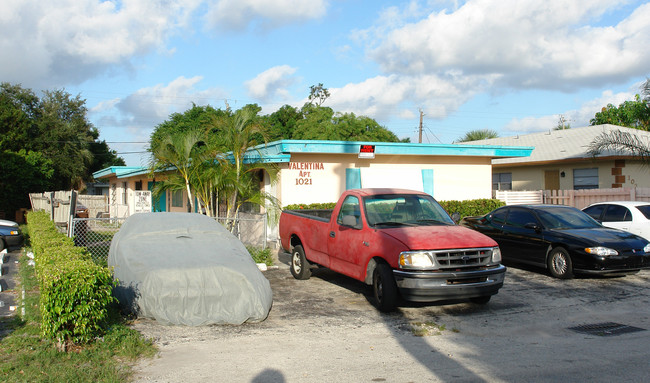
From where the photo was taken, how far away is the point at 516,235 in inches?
468

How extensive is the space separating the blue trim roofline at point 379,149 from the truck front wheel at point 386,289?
7.21 metres

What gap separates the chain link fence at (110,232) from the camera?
44.2 feet

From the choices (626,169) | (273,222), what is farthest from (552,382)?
(626,169)

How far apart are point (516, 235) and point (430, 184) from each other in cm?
637

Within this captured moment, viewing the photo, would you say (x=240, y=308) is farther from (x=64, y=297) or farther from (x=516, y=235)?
(x=516, y=235)

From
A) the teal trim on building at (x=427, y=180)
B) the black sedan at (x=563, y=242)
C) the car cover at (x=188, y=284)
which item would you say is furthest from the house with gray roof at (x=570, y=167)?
the car cover at (x=188, y=284)

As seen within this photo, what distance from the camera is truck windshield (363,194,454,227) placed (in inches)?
350

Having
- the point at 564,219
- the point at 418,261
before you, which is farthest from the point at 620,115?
the point at 418,261

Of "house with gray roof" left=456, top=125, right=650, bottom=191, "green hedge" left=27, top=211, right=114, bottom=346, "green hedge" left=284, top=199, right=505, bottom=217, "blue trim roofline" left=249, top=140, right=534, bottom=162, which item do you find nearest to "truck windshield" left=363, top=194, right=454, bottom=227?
"green hedge" left=27, top=211, right=114, bottom=346

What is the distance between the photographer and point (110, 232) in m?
18.0

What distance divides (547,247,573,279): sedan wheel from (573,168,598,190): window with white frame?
13899 mm

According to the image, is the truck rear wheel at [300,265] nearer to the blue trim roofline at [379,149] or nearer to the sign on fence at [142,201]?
the blue trim roofline at [379,149]

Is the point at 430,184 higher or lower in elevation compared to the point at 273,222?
higher

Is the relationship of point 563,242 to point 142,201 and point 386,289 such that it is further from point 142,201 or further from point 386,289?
point 142,201
